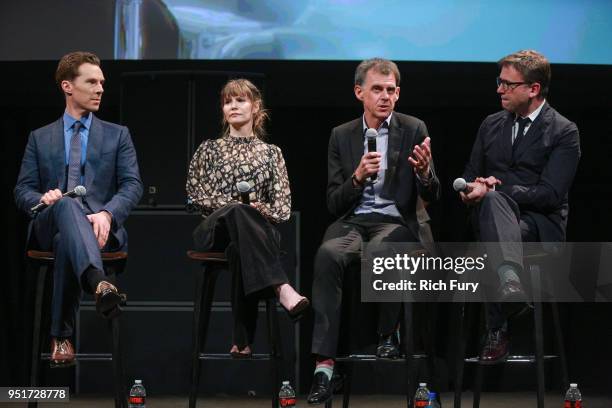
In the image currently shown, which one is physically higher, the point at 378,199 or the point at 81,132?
the point at 81,132

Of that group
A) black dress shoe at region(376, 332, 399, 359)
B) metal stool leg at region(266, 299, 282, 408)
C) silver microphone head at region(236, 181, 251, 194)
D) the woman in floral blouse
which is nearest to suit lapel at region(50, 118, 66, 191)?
the woman in floral blouse

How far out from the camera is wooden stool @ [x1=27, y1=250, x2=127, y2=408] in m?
4.06

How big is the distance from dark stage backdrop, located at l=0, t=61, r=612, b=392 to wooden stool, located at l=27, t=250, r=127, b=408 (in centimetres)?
196

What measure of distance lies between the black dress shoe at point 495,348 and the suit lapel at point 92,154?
174 cm

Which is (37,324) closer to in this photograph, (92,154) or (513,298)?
(92,154)

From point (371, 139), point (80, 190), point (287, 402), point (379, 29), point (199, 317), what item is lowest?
point (287, 402)

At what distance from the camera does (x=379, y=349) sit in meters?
4.15

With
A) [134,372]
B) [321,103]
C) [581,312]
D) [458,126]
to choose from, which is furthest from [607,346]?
[134,372]

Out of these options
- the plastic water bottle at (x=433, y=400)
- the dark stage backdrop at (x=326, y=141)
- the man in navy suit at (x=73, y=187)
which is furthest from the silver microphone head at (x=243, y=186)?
the dark stage backdrop at (x=326, y=141)

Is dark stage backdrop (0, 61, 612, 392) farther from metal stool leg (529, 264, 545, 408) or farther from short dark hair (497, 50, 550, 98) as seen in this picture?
metal stool leg (529, 264, 545, 408)

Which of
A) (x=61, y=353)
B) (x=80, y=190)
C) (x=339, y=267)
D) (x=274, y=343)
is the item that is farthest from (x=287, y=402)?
(x=80, y=190)

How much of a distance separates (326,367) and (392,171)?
34.5 inches

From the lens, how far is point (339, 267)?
4148 mm

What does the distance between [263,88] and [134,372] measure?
168 cm
